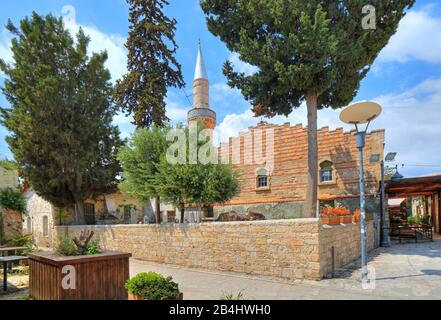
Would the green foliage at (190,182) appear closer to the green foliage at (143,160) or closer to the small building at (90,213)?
the green foliage at (143,160)

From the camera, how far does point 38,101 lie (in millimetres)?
16859

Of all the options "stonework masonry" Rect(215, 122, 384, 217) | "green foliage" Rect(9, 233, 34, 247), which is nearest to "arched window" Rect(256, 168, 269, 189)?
"stonework masonry" Rect(215, 122, 384, 217)

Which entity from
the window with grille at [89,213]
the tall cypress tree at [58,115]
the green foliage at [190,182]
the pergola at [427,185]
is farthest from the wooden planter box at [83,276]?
the pergola at [427,185]

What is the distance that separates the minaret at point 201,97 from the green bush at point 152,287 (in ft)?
83.4

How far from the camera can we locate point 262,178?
21375 millimetres

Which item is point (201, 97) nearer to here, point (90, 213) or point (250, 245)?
point (90, 213)

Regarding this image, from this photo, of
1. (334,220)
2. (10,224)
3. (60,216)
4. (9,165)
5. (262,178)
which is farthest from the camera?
(262,178)

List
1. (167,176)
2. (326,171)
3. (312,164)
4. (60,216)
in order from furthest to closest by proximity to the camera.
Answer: (60,216)
(326,171)
(312,164)
(167,176)

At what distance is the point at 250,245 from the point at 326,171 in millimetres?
12399

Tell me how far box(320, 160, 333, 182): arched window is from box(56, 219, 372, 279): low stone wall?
342 inches

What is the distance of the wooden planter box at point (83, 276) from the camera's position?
5762mm

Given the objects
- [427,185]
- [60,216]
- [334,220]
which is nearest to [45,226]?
[60,216]
